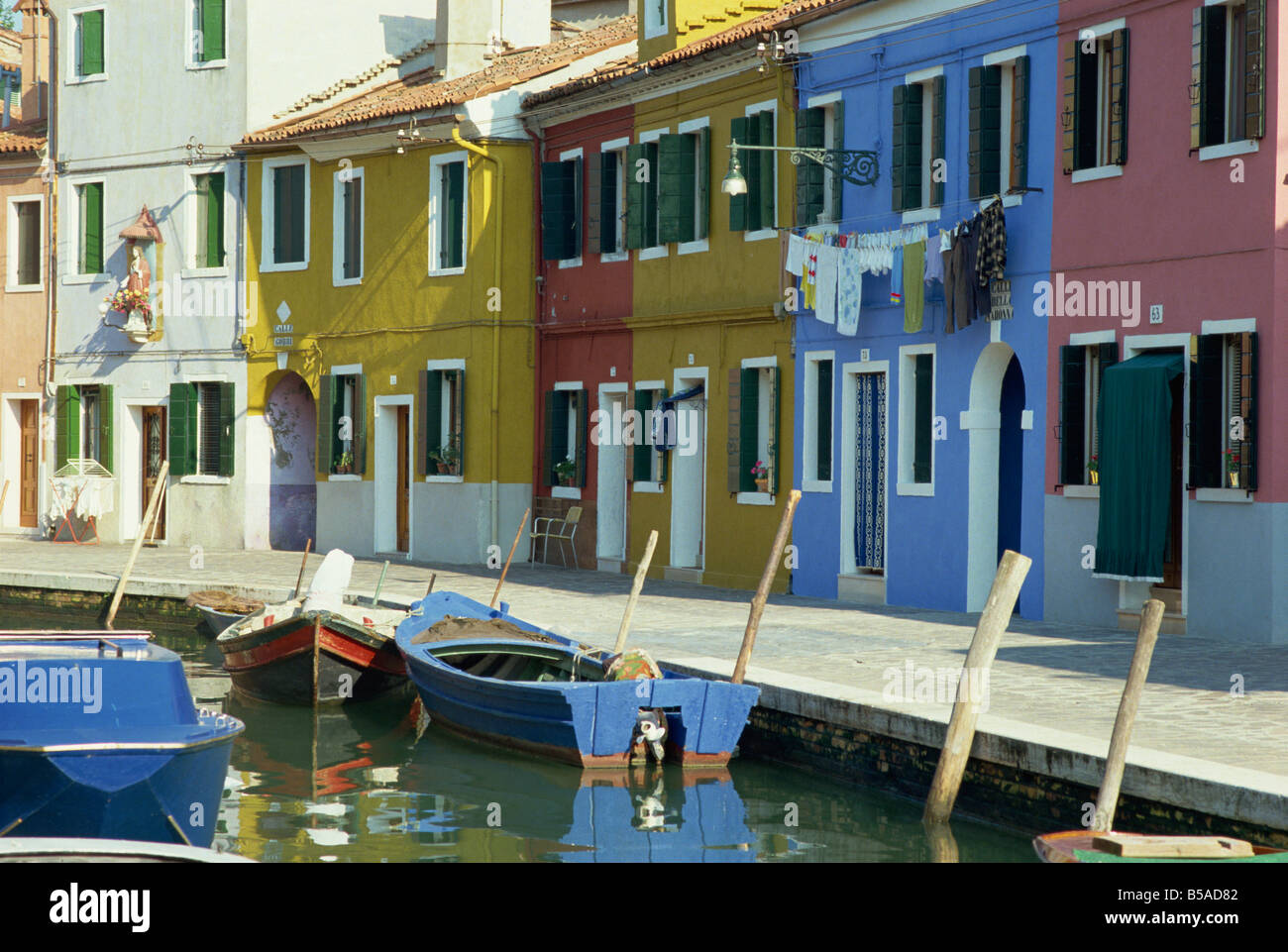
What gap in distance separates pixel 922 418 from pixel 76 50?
19.7 meters

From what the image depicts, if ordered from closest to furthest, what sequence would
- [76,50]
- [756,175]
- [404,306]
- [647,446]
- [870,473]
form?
[870,473] < [756,175] < [647,446] < [404,306] < [76,50]

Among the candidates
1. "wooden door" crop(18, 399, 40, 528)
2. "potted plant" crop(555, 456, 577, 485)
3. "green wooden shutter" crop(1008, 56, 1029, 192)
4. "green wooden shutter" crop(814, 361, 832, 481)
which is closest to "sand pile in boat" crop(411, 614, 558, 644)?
"green wooden shutter" crop(814, 361, 832, 481)

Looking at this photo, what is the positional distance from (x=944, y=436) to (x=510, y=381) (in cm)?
970

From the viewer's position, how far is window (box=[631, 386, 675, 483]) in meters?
25.4

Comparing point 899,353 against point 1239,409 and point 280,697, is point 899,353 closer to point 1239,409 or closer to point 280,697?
point 1239,409

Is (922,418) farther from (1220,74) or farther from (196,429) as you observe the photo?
(196,429)

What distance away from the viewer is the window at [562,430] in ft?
89.6

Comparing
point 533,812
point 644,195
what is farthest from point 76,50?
point 533,812

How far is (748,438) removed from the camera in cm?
2331

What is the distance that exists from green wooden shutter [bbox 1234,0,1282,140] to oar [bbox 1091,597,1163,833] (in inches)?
268

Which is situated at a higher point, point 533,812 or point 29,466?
point 29,466

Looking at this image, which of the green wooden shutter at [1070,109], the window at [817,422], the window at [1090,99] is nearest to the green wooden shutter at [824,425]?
the window at [817,422]

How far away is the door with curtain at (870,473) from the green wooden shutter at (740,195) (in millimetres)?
2245

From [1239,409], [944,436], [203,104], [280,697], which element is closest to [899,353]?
[944,436]
